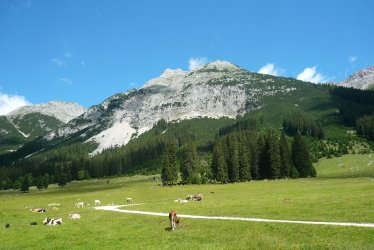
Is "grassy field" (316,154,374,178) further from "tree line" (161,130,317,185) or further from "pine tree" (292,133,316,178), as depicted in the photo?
"tree line" (161,130,317,185)

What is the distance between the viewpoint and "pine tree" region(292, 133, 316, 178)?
13600 cm

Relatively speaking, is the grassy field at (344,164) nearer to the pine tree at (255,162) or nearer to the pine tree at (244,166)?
the pine tree at (255,162)

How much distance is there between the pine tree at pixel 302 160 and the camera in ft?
446

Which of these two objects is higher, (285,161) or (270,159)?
(270,159)

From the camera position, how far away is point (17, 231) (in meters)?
40.2

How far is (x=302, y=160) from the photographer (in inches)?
5418

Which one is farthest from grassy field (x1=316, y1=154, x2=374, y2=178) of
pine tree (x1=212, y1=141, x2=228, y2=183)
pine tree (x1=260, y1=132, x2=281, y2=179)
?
pine tree (x1=212, y1=141, x2=228, y2=183)

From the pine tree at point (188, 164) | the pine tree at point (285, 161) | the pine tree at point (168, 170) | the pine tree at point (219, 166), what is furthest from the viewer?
the pine tree at point (188, 164)

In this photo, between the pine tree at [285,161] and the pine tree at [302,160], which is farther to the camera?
the pine tree at [302,160]

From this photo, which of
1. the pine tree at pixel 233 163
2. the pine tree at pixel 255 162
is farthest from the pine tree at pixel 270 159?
the pine tree at pixel 233 163

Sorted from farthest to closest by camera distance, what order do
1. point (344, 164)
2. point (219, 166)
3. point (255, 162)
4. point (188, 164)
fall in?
point (344, 164) < point (188, 164) < point (255, 162) < point (219, 166)

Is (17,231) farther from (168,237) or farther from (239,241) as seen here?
(239,241)

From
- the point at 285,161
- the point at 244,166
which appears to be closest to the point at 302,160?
the point at 285,161

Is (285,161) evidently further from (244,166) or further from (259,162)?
(244,166)
